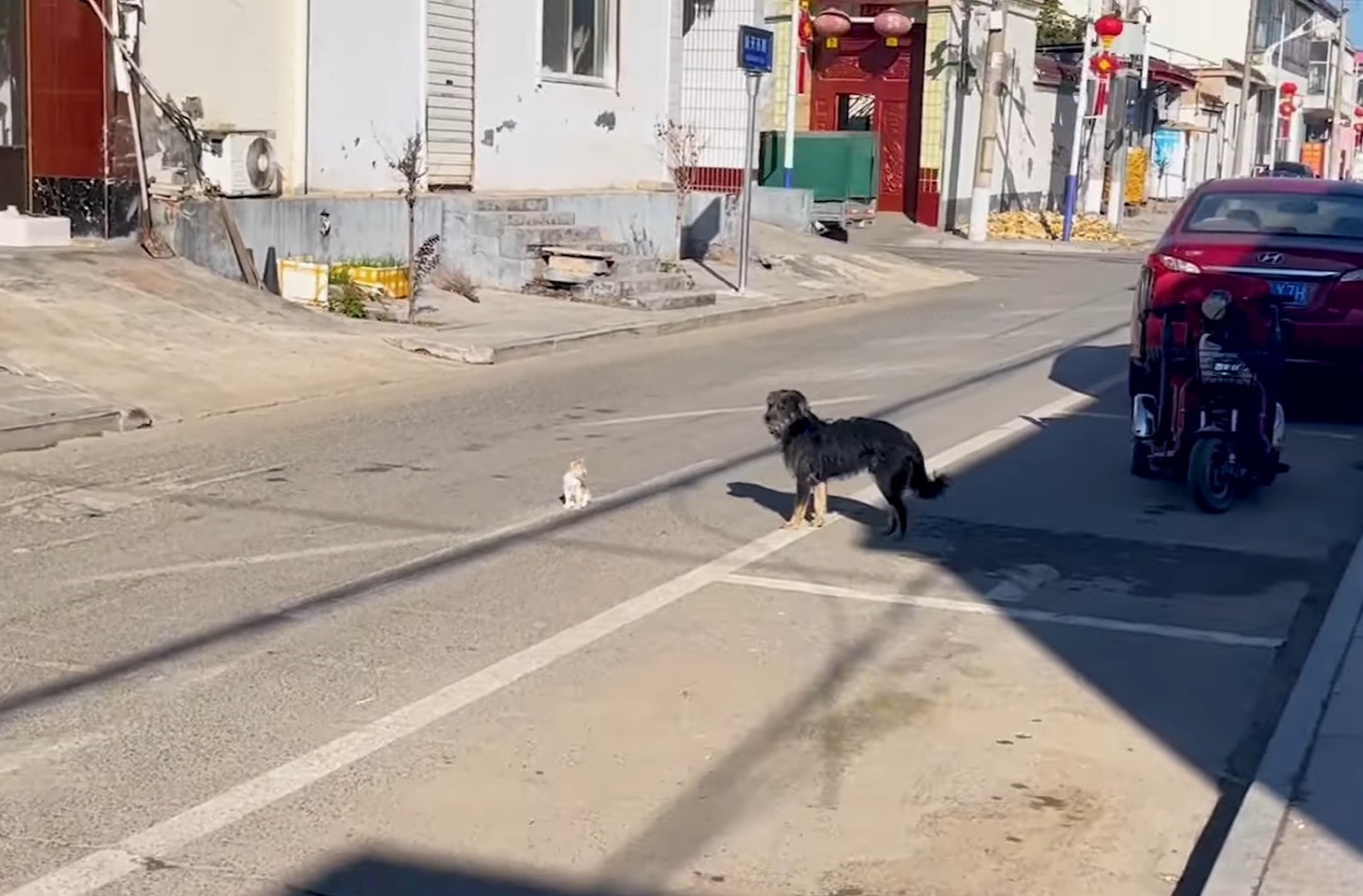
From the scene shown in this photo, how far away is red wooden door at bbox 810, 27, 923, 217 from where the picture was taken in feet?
136

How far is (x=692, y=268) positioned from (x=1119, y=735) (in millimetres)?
19826

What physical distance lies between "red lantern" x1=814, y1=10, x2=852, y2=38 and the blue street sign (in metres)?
19.1

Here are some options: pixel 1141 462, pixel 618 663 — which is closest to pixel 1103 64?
pixel 1141 462

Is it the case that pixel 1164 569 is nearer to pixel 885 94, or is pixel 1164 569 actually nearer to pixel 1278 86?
pixel 885 94

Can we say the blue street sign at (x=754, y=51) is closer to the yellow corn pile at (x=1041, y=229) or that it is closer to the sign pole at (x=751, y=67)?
the sign pole at (x=751, y=67)

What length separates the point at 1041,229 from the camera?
132 ft

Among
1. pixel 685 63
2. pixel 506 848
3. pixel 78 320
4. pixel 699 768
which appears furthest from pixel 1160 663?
pixel 685 63

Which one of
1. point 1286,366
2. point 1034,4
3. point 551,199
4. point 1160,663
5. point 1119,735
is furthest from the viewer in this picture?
point 1034,4

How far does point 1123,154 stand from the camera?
4406 cm

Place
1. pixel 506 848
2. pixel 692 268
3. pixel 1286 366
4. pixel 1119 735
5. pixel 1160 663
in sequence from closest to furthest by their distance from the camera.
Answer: pixel 506 848
pixel 1119 735
pixel 1160 663
pixel 1286 366
pixel 692 268

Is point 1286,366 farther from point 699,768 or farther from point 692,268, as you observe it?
point 692,268

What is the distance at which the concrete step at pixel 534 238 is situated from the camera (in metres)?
21.2

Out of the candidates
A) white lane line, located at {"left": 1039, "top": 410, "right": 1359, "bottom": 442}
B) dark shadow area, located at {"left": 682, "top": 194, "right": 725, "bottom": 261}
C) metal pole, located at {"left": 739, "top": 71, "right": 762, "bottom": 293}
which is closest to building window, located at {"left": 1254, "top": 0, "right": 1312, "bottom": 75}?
dark shadow area, located at {"left": 682, "top": 194, "right": 725, "bottom": 261}

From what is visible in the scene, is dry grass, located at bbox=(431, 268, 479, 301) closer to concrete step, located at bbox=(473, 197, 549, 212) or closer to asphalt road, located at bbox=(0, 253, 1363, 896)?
concrete step, located at bbox=(473, 197, 549, 212)
